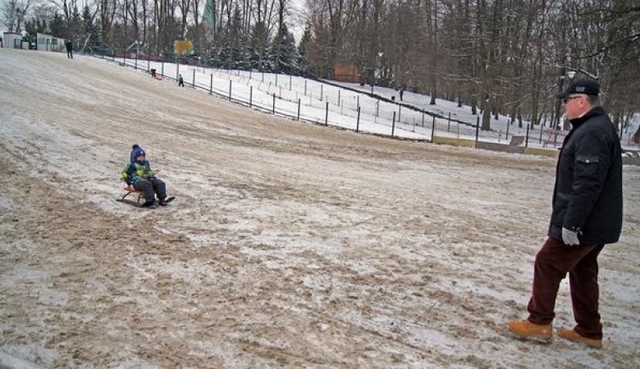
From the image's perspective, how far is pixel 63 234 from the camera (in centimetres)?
655

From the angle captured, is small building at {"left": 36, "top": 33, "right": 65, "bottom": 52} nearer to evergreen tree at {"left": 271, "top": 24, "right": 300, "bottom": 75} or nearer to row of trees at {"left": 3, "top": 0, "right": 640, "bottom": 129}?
row of trees at {"left": 3, "top": 0, "right": 640, "bottom": 129}

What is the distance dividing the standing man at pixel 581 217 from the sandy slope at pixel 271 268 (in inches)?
9.4

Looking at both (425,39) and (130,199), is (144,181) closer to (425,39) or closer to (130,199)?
(130,199)

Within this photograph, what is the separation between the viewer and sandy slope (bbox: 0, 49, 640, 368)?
411 centimetres

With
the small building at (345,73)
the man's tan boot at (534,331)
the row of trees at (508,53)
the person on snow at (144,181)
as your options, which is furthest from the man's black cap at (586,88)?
the small building at (345,73)

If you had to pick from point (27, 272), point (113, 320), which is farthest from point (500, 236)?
point (27, 272)

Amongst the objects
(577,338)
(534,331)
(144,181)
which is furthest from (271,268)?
(144,181)

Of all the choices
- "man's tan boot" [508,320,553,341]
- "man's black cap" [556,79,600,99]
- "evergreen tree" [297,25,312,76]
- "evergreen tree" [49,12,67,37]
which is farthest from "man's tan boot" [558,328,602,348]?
"evergreen tree" [49,12,67,37]

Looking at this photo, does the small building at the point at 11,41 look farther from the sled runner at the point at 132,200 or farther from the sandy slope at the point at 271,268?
the sled runner at the point at 132,200

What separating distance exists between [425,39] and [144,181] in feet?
146

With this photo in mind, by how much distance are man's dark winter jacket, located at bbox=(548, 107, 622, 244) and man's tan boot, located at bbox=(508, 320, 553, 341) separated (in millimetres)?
778

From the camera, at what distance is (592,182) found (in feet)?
12.8

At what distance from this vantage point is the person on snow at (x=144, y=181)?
26.8 ft

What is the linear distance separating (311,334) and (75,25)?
8678 cm
